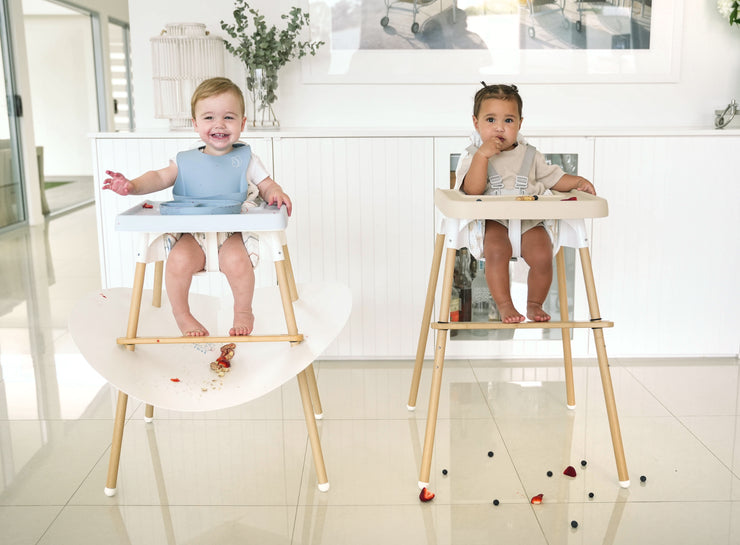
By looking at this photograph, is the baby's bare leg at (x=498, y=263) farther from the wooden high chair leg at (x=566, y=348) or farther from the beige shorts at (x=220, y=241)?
the beige shorts at (x=220, y=241)

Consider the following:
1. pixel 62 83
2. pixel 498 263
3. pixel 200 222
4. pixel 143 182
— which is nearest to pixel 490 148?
pixel 498 263

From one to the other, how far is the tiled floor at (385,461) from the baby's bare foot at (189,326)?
44 cm

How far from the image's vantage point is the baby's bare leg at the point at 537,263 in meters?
2.09

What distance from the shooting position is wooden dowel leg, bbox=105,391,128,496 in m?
1.87

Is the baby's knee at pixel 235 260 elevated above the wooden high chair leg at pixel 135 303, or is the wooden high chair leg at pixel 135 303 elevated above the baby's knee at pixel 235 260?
the baby's knee at pixel 235 260

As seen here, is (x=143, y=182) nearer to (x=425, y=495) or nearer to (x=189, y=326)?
(x=189, y=326)

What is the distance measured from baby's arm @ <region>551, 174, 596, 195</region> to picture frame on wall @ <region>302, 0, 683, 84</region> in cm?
108

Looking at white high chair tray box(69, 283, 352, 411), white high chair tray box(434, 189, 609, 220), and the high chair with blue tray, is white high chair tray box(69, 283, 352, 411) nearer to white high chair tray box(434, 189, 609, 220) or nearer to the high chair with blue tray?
the high chair with blue tray

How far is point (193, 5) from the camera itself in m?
3.08

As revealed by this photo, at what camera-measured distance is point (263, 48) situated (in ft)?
9.48

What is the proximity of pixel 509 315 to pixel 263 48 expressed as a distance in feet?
5.07

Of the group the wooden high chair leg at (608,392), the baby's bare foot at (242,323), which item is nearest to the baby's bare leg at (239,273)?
the baby's bare foot at (242,323)

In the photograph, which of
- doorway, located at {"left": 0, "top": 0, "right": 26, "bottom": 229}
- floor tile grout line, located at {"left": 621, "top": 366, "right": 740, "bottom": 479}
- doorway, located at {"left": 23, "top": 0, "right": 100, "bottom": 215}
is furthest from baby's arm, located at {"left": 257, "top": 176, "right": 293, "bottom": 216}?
doorway, located at {"left": 23, "top": 0, "right": 100, "bottom": 215}

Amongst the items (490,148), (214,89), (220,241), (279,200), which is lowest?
(220,241)
